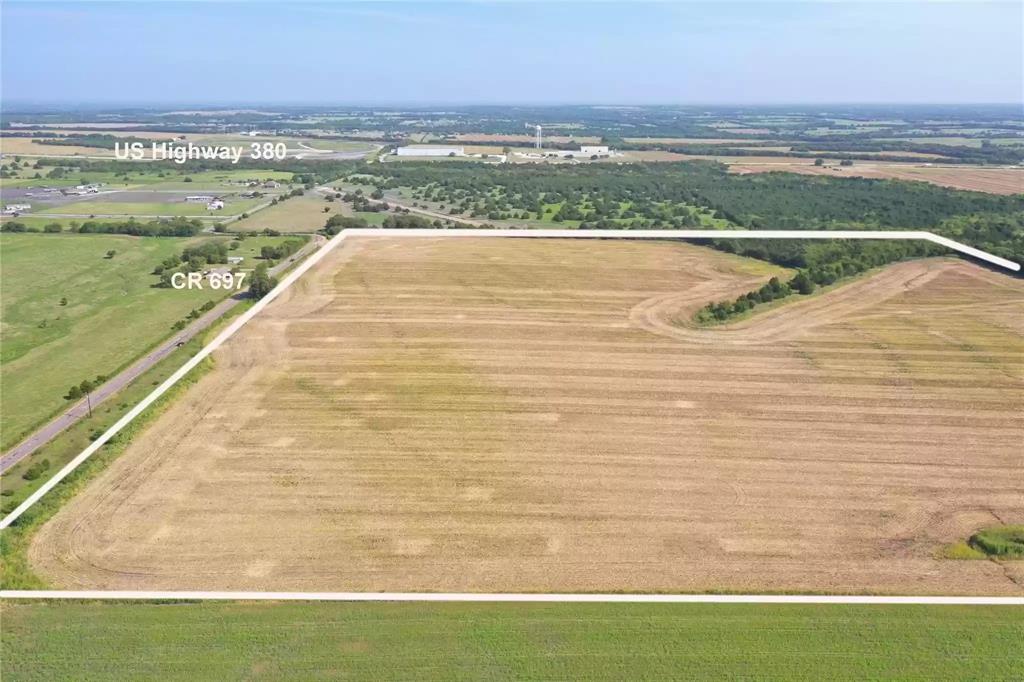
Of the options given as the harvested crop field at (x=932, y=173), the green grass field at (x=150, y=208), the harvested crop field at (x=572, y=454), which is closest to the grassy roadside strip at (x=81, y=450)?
the harvested crop field at (x=572, y=454)

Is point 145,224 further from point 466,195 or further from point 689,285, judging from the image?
point 689,285

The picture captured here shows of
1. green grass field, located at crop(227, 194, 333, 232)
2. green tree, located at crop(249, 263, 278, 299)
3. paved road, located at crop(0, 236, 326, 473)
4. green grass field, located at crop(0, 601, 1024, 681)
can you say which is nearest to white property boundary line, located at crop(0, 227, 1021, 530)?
green tree, located at crop(249, 263, 278, 299)

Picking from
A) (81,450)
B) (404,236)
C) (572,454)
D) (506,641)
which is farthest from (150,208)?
(506,641)

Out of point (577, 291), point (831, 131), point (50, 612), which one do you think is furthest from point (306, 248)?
point (831, 131)

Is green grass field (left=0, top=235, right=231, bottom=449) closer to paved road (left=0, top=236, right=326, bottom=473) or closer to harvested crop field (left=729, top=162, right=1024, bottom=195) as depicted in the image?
paved road (left=0, top=236, right=326, bottom=473)

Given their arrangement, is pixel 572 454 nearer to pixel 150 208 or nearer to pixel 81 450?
pixel 81 450
